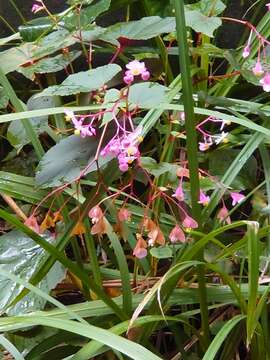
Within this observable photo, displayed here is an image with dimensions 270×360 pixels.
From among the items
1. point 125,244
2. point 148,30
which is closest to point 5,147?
point 125,244

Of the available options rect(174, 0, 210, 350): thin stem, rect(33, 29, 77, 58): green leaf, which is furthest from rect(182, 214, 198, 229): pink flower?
A: rect(33, 29, 77, 58): green leaf

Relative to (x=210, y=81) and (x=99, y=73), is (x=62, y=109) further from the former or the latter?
(x=210, y=81)

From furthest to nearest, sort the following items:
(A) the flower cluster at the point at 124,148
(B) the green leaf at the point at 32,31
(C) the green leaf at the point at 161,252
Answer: (B) the green leaf at the point at 32,31 → (C) the green leaf at the point at 161,252 → (A) the flower cluster at the point at 124,148

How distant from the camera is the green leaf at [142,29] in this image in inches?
39.2

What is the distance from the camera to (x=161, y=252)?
2.97 ft

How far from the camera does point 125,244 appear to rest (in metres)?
1.13

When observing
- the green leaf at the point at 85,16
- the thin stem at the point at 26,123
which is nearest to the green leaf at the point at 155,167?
the thin stem at the point at 26,123

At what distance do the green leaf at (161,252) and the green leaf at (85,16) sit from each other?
1.25 feet

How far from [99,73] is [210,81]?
0.40 m

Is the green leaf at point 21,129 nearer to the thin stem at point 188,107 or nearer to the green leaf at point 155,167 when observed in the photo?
the green leaf at point 155,167

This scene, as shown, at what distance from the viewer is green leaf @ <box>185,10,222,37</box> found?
986 millimetres

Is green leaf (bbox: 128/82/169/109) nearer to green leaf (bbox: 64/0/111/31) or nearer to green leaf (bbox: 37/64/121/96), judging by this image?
green leaf (bbox: 37/64/121/96)

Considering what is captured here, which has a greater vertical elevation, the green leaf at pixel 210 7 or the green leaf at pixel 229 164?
the green leaf at pixel 210 7

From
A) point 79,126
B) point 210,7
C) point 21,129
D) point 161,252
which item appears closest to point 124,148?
point 79,126
